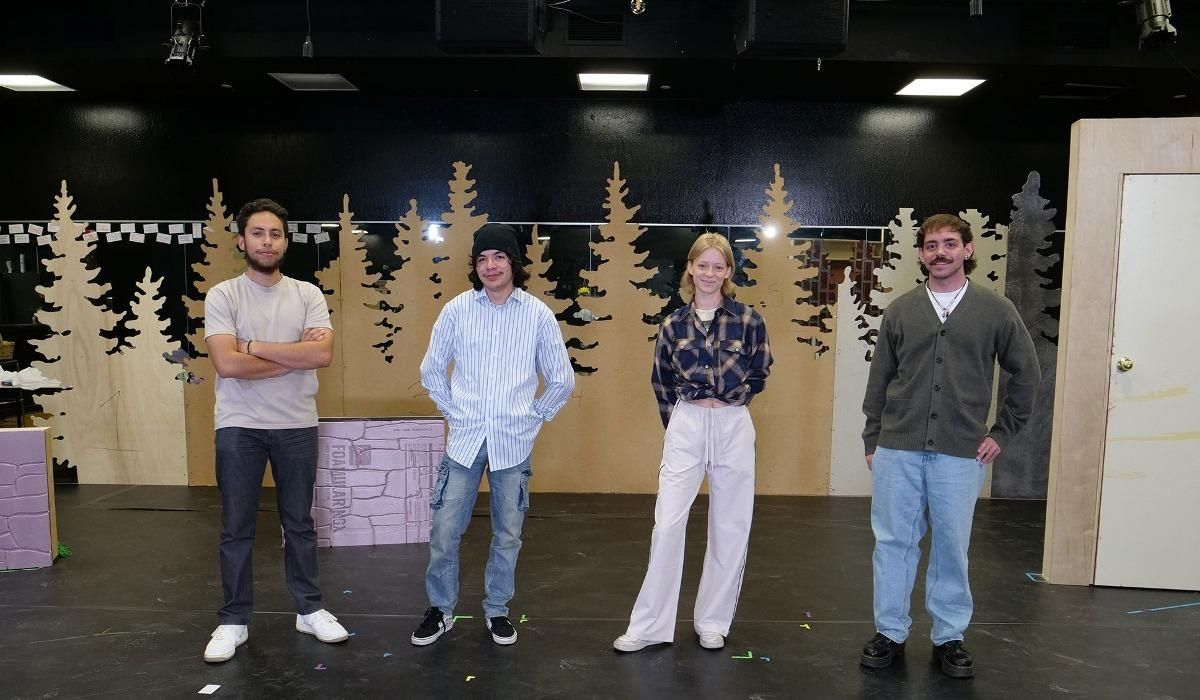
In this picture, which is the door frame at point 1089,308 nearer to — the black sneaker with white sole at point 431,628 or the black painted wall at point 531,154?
the black painted wall at point 531,154

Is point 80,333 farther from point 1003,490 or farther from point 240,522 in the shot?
point 1003,490

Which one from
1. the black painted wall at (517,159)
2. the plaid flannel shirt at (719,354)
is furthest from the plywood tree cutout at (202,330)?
the plaid flannel shirt at (719,354)

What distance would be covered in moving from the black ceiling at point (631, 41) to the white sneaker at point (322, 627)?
3029 millimetres

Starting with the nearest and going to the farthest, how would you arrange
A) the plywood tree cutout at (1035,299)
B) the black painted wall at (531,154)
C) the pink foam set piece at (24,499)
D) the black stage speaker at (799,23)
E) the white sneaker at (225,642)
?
the white sneaker at (225,642)
the black stage speaker at (799,23)
the pink foam set piece at (24,499)
the plywood tree cutout at (1035,299)
the black painted wall at (531,154)

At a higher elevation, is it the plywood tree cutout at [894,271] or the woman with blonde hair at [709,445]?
the plywood tree cutout at [894,271]

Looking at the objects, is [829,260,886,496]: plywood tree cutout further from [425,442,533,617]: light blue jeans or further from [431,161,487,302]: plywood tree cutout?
[425,442,533,617]: light blue jeans

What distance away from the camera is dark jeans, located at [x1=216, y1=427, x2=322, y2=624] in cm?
288

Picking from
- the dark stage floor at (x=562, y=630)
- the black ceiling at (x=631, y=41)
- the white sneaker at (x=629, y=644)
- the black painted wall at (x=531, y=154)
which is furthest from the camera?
the black painted wall at (x=531, y=154)

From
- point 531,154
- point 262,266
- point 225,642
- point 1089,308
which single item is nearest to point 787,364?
point 1089,308

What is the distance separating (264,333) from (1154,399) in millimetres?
3879

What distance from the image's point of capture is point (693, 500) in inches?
114

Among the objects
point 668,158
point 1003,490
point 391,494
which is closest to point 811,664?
point 391,494

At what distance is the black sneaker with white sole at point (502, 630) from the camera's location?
3.03m

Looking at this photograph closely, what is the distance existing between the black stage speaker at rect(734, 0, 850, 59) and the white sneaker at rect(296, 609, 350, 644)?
3.13 m
